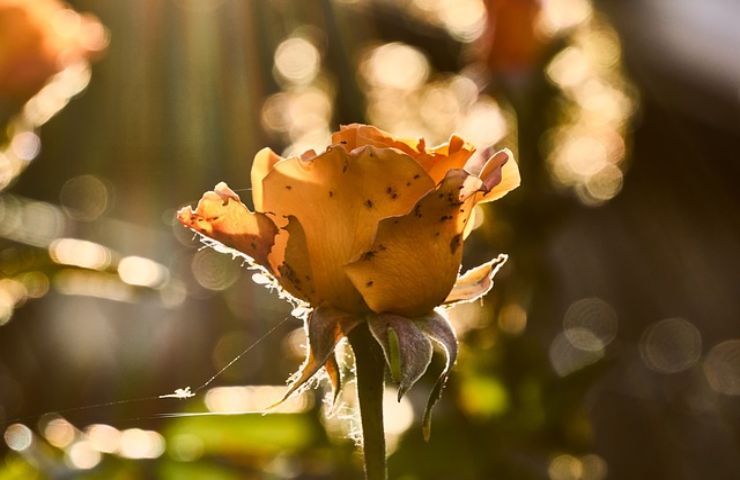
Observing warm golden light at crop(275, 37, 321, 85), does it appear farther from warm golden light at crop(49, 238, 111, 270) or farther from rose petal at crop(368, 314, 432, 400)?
rose petal at crop(368, 314, 432, 400)

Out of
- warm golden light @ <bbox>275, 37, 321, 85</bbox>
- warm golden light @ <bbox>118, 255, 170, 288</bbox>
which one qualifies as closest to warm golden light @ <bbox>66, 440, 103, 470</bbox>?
warm golden light @ <bbox>118, 255, 170, 288</bbox>

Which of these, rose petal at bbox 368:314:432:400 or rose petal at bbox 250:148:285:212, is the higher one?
rose petal at bbox 250:148:285:212

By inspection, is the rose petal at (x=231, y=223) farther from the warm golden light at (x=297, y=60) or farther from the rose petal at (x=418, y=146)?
the warm golden light at (x=297, y=60)

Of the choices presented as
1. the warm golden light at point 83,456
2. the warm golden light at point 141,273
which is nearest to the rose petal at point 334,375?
the warm golden light at point 83,456

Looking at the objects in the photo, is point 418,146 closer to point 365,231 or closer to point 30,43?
point 365,231

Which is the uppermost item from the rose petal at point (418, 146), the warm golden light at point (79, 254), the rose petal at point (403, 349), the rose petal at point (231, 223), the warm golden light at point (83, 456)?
the rose petal at point (418, 146)

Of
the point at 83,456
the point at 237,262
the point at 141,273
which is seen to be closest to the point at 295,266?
the point at 83,456

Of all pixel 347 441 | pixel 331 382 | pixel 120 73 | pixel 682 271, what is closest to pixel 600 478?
pixel 347 441
